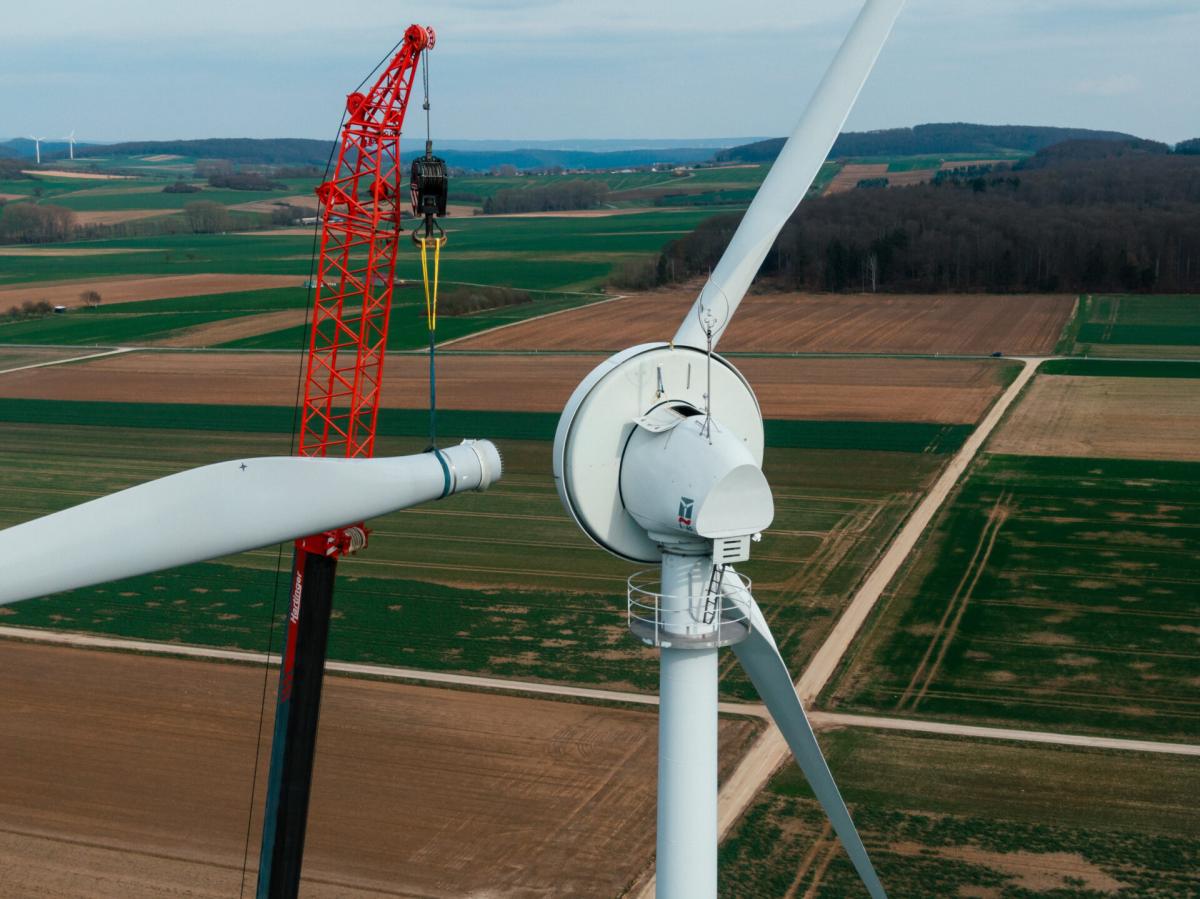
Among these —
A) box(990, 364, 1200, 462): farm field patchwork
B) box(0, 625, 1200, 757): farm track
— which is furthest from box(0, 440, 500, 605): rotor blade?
box(990, 364, 1200, 462): farm field patchwork

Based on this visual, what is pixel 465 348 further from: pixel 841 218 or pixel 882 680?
pixel 882 680

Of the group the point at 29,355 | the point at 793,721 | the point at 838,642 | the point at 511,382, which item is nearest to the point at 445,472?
the point at 793,721

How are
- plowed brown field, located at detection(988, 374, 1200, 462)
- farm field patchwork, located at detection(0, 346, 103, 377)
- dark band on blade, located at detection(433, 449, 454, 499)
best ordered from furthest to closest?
farm field patchwork, located at detection(0, 346, 103, 377)
plowed brown field, located at detection(988, 374, 1200, 462)
dark band on blade, located at detection(433, 449, 454, 499)

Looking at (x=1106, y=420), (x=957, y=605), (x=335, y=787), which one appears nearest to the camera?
Result: (x=335, y=787)

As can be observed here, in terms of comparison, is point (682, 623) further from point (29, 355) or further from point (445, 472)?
point (29, 355)

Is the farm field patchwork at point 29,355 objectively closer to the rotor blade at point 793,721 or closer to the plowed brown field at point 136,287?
the plowed brown field at point 136,287

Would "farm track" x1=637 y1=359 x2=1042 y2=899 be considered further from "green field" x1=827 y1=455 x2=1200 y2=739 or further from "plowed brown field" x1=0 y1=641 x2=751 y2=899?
"plowed brown field" x1=0 y1=641 x2=751 y2=899
